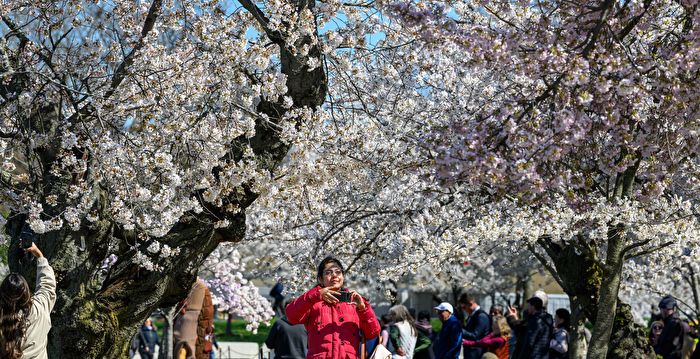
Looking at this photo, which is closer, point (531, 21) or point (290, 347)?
point (531, 21)

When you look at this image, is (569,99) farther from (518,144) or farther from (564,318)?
(564,318)

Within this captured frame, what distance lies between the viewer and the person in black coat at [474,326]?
1238 centimetres

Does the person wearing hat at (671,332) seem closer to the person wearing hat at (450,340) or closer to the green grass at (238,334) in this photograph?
the person wearing hat at (450,340)

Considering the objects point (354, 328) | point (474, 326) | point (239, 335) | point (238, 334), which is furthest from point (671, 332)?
point (238, 334)

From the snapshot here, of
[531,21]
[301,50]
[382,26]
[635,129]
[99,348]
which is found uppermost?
[382,26]

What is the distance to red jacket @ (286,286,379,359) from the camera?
7320 millimetres

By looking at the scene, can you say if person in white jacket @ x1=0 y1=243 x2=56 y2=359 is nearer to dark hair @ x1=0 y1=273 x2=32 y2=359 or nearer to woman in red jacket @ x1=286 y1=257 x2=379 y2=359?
dark hair @ x1=0 y1=273 x2=32 y2=359

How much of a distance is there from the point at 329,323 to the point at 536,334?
4.83m

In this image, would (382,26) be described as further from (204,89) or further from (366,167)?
(204,89)

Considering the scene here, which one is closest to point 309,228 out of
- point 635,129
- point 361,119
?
point 361,119

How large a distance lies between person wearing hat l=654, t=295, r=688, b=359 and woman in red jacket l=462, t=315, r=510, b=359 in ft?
7.22

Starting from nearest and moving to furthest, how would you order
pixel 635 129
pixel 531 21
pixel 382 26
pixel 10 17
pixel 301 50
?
pixel 531 21 → pixel 635 129 → pixel 301 50 → pixel 10 17 → pixel 382 26

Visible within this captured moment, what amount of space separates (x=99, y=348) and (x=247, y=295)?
43.1 feet

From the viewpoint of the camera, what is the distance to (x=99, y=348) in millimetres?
8219
